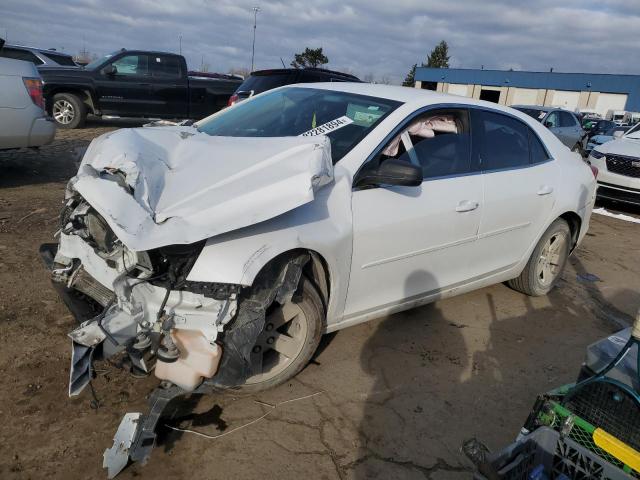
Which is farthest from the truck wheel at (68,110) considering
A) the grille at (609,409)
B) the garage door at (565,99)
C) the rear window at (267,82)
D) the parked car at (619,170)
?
the garage door at (565,99)

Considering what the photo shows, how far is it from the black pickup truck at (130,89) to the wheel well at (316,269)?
10617 millimetres

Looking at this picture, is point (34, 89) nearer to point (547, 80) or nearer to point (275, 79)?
point (275, 79)

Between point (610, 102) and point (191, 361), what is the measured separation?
168 ft

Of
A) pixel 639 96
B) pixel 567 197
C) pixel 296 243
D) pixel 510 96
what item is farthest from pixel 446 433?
pixel 510 96

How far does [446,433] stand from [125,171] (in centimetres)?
224

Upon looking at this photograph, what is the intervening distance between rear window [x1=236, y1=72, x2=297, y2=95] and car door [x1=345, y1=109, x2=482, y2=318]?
19.5 feet

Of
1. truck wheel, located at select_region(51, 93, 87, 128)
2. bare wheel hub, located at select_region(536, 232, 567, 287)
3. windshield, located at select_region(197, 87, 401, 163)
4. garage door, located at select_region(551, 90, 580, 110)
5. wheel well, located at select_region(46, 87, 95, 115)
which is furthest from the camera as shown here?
garage door, located at select_region(551, 90, 580, 110)

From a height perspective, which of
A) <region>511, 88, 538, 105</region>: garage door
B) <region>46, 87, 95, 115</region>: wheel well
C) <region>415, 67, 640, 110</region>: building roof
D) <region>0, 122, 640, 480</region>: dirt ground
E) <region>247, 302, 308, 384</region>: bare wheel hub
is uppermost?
<region>415, 67, 640, 110</region>: building roof

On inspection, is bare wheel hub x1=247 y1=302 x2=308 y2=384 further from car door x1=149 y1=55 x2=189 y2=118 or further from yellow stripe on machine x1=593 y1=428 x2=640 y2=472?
car door x1=149 y1=55 x2=189 y2=118

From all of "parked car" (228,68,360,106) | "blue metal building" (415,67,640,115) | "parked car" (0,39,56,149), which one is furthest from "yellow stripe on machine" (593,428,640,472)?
"blue metal building" (415,67,640,115)

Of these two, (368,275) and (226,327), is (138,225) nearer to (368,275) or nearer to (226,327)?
(226,327)

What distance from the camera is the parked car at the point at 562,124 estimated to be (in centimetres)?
1400

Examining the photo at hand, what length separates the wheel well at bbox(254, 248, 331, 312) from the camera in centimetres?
274

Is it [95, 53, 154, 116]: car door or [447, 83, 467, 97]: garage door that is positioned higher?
[447, 83, 467, 97]: garage door
